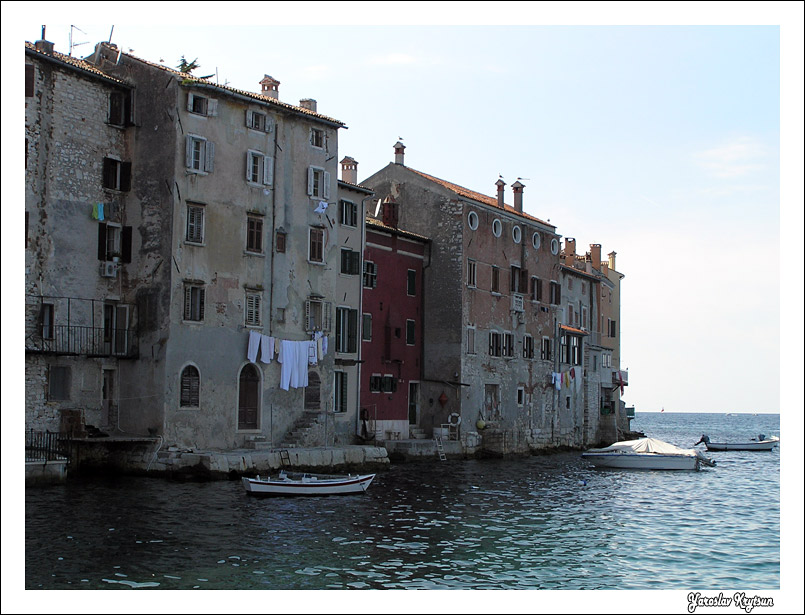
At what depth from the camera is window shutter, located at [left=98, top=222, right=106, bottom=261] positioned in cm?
3766

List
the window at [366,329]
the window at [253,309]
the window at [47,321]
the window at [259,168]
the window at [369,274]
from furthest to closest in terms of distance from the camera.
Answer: the window at [369,274] → the window at [366,329] → the window at [259,168] → the window at [253,309] → the window at [47,321]

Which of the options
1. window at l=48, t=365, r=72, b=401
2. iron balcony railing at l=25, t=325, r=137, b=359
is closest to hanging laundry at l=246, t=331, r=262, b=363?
iron balcony railing at l=25, t=325, r=137, b=359

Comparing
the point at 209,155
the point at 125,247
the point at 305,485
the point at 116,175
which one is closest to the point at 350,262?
the point at 209,155

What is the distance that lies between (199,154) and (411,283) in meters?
17.1

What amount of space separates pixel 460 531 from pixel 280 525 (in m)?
5.05

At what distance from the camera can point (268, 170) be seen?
41125mm

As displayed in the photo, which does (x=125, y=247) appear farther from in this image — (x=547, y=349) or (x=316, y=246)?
(x=547, y=349)

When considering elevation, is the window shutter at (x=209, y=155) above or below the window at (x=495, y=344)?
above

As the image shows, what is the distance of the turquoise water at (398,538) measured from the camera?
2033cm

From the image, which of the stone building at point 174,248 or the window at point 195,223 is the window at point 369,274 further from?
the window at point 195,223

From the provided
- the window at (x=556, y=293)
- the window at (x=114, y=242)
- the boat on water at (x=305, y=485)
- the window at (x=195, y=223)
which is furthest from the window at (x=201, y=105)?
the window at (x=556, y=293)

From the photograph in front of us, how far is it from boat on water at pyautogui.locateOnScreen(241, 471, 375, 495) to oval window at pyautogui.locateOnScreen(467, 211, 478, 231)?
74.9 feet

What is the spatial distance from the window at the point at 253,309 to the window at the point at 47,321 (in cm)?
788

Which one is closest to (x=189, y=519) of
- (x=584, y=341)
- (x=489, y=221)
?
(x=489, y=221)
